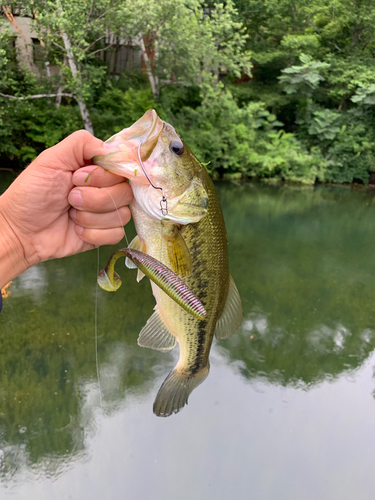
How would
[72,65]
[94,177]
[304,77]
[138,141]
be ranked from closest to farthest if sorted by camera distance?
[138,141]
[94,177]
[72,65]
[304,77]

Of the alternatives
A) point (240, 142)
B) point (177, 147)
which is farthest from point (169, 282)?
point (240, 142)

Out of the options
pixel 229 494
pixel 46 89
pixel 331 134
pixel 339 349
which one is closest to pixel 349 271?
pixel 339 349

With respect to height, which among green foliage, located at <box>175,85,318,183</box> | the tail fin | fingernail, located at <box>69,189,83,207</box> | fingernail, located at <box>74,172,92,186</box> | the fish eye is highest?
the fish eye

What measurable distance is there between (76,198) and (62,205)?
16cm

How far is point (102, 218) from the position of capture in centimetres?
143

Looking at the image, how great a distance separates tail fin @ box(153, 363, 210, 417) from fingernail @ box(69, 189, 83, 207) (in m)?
0.79

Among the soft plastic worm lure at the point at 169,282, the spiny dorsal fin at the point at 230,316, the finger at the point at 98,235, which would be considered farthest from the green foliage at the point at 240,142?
the soft plastic worm lure at the point at 169,282

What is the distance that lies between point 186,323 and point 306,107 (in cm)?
1673

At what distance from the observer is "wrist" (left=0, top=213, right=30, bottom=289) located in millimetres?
1432

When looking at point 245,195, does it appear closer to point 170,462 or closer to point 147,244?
point 170,462

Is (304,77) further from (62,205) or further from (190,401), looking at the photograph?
(62,205)

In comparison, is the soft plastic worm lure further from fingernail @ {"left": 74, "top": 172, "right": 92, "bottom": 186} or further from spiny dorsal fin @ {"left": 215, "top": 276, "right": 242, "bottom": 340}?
spiny dorsal fin @ {"left": 215, "top": 276, "right": 242, "bottom": 340}

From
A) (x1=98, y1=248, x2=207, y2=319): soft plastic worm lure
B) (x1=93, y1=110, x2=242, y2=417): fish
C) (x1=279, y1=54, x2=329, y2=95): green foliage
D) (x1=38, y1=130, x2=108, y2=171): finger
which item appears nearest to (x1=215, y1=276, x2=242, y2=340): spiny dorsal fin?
(x1=93, y1=110, x2=242, y2=417): fish

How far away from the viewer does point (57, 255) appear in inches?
61.6
